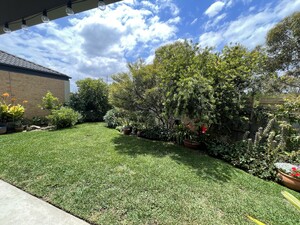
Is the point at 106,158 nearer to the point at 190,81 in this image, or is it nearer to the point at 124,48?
the point at 190,81

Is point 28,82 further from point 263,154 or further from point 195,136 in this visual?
point 263,154

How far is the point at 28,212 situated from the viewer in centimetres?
245

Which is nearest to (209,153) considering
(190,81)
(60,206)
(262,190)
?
(262,190)

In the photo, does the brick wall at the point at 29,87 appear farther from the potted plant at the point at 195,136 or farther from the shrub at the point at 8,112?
the potted plant at the point at 195,136

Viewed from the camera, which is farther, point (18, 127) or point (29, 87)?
point (29, 87)

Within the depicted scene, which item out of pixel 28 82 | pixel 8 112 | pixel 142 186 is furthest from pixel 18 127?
pixel 142 186

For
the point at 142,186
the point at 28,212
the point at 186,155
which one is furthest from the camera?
the point at 186,155

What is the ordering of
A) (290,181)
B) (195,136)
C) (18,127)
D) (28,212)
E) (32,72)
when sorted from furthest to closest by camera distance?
(32,72), (18,127), (195,136), (290,181), (28,212)

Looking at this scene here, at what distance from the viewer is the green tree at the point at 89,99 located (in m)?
11.8

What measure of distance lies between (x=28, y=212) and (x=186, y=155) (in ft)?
13.2

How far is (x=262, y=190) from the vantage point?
3.38 m

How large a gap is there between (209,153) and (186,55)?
3602mm

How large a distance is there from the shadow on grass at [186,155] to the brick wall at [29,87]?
7336 millimetres

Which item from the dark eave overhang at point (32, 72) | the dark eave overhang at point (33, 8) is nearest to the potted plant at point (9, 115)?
the dark eave overhang at point (32, 72)
